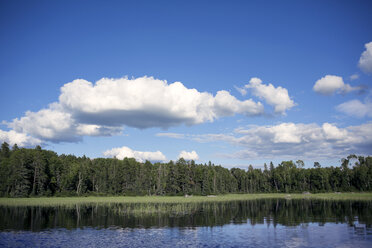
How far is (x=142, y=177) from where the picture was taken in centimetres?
14512

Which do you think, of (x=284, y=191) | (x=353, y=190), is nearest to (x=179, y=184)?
(x=284, y=191)

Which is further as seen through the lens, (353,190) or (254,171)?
(254,171)

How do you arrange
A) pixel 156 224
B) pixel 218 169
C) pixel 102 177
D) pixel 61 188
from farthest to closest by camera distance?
1. pixel 218 169
2. pixel 102 177
3. pixel 61 188
4. pixel 156 224

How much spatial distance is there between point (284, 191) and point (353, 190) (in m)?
40.6

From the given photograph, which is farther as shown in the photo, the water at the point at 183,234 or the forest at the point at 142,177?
the forest at the point at 142,177

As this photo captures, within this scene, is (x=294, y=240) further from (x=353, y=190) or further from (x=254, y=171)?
(x=254, y=171)

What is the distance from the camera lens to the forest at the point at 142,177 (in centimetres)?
11194

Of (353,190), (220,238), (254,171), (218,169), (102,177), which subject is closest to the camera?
(220,238)

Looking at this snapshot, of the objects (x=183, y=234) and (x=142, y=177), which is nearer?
(x=183, y=234)

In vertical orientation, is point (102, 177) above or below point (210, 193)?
above

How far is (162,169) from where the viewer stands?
15650cm

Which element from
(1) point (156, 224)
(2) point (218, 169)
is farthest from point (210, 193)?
(1) point (156, 224)

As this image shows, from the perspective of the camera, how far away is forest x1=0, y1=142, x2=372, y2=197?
367 feet

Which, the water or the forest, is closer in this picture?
the water
